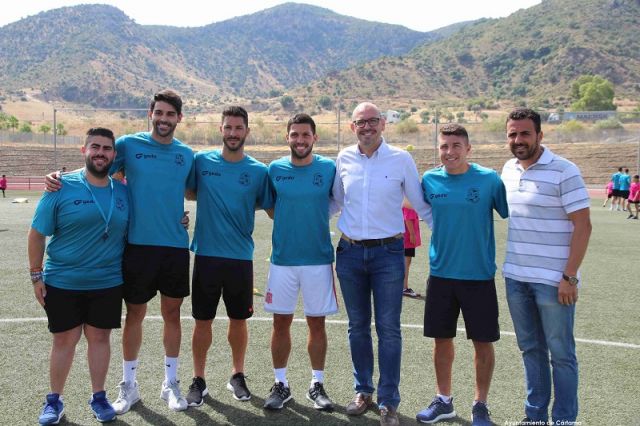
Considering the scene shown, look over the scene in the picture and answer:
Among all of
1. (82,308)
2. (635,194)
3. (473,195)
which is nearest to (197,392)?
(82,308)

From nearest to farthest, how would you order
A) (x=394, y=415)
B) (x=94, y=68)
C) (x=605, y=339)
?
1. (x=394, y=415)
2. (x=605, y=339)
3. (x=94, y=68)

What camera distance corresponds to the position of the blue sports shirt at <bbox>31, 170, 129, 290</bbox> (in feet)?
14.7

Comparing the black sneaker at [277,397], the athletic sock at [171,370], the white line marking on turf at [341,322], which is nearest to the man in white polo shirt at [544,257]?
the black sneaker at [277,397]

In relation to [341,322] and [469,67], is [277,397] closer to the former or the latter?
[341,322]

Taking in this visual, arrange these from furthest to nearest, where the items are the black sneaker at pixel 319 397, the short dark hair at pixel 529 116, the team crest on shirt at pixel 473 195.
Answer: the black sneaker at pixel 319 397 < the team crest on shirt at pixel 473 195 < the short dark hair at pixel 529 116

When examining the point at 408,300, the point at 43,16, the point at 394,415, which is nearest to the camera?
the point at 394,415

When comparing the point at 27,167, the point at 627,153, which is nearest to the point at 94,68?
the point at 27,167

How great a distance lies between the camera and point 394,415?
14.8 feet

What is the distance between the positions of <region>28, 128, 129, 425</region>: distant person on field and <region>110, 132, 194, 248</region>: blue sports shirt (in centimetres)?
19

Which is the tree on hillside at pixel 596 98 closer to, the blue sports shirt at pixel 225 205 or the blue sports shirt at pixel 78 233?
the blue sports shirt at pixel 225 205

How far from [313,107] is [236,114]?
99924 millimetres

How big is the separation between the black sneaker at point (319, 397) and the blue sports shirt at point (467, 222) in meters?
1.29

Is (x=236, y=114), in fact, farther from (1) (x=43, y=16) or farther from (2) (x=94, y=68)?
(1) (x=43, y=16)

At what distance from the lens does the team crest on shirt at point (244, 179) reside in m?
5.04
